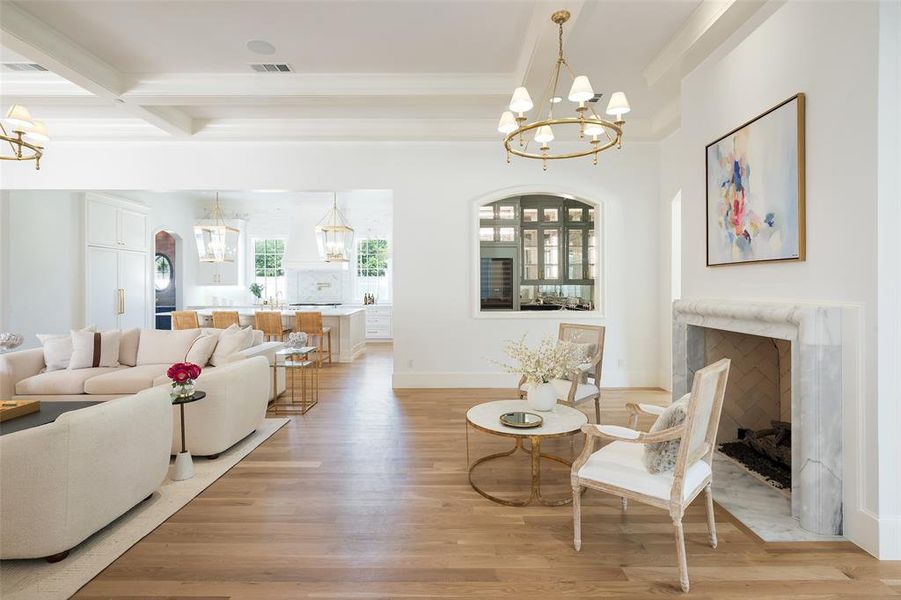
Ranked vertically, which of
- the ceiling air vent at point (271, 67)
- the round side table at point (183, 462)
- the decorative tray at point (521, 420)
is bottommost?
the round side table at point (183, 462)

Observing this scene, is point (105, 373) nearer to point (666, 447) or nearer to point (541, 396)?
point (541, 396)

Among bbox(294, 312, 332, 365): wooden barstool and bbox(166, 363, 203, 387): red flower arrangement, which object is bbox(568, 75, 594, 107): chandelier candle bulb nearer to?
bbox(166, 363, 203, 387): red flower arrangement

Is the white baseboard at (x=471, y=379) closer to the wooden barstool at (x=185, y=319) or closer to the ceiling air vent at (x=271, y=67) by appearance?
the ceiling air vent at (x=271, y=67)

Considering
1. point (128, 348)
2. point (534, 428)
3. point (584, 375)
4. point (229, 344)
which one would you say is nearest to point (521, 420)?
point (534, 428)

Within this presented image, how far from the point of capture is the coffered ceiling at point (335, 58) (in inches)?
131

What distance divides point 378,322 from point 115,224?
5.82 m

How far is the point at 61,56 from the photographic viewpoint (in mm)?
3748

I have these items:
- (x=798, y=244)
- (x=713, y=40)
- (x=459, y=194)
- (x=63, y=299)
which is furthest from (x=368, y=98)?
(x=63, y=299)

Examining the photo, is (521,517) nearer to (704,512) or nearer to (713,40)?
(704,512)

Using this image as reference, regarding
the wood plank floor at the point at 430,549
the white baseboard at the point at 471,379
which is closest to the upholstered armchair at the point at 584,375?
the wood plank floor at the point at 430,549

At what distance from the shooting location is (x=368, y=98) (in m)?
4.55

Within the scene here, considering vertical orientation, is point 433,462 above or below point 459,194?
below

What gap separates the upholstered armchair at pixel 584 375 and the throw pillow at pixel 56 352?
503cm

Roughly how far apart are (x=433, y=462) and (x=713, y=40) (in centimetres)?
401
